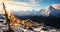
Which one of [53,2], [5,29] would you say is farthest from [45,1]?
[5,29]

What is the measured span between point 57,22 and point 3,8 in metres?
0.68

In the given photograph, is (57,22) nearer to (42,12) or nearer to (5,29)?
(42,12)

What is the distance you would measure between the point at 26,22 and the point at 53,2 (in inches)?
15.9

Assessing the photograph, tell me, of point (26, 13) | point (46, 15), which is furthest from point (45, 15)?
point (26, 13)

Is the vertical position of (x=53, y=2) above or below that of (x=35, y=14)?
above

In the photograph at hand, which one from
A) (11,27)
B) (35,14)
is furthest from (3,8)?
(35,14)

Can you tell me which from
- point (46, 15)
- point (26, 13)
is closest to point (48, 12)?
point (46, 15)

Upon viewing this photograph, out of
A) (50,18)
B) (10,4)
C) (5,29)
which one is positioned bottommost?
(5,29)

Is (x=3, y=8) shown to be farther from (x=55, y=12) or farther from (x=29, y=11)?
(x=55, y=12)

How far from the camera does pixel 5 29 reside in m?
2.09

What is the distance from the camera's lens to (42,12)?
2.05 metres

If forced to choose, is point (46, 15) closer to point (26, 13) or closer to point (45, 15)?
point (45, 15)

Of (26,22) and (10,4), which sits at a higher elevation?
(10,4)

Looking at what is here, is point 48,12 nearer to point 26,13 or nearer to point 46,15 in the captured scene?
point 46,15
